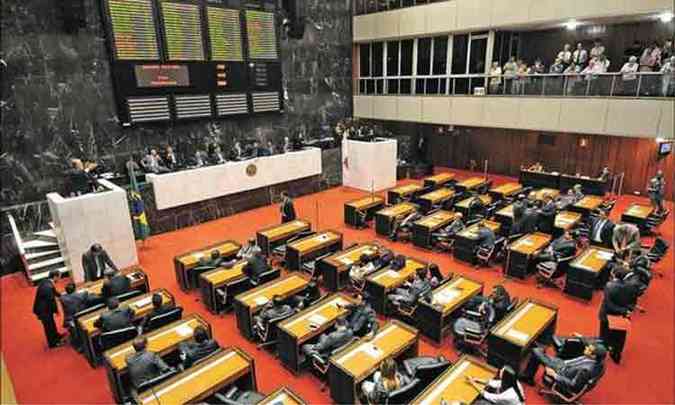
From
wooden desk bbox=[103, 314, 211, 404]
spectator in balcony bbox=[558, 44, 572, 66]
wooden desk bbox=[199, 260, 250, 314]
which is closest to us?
wooden desk bbox=[103, 314, 211, 404]

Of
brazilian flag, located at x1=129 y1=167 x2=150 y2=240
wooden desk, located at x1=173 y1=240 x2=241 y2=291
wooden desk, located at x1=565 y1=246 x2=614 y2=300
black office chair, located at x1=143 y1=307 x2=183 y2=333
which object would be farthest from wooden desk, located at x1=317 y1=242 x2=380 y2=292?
brazilian flag, located at x1=129 y1=167 x2=150 y2=240

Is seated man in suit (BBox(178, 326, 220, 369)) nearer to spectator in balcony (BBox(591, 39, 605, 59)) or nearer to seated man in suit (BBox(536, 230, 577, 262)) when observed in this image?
seated man in suit (BBox(536, 230, 577, 262))

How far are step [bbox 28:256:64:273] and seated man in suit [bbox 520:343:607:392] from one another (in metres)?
10.4

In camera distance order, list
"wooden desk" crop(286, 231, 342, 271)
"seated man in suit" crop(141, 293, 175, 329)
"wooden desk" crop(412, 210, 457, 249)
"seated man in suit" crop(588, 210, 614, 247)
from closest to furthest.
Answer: "seated man in suit" crop(141, 293, 175, 329) < "wooden desk" crop(286, 231, 342, 271) < "seated man in suit" crop(588, 210, 614, 247) < "wooden desk" crop(412, 210, 457, 249)

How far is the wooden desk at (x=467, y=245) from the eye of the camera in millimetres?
9523

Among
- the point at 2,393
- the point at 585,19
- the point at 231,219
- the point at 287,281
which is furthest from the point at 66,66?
the point at 585,19

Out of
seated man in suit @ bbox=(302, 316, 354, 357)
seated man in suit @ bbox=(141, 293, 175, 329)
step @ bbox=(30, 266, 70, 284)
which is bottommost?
step @ bbox=(30, 266, 70, 284)

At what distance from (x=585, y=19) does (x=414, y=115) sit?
21.8 feet

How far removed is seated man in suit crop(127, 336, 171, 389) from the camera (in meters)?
5.30

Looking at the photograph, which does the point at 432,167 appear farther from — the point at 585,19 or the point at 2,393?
the point at 2,393

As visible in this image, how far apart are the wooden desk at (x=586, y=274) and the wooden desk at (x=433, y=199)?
4.62 m

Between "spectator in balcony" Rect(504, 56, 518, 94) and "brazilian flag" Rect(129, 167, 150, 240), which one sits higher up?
"spectator in balcony" Rect(504, 56, 518, 94)

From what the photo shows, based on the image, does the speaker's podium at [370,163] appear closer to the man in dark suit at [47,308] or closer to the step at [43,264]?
the step at [43,264]

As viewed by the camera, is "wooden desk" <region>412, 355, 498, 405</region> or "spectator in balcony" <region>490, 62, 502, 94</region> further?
"spectator in balcony" <region>490, 62, 502, 94</region>
